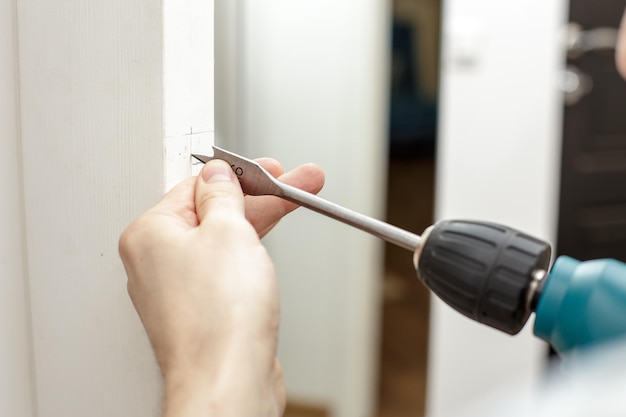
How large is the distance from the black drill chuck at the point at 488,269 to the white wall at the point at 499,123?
139 centimetres

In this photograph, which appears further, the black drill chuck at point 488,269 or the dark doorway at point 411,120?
the dark doorway at point 411,120

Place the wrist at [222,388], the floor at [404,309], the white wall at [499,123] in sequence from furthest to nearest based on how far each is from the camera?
the floor at [404,309] < the white wall at [499,123] < the wrist at [222,388]

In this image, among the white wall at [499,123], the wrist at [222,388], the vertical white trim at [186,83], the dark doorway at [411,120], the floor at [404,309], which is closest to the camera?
Answer: the wrist at [222,388]

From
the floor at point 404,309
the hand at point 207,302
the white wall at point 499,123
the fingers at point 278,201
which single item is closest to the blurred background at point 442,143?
the white wall at point 499,123

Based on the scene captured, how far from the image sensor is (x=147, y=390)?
0.54 meters

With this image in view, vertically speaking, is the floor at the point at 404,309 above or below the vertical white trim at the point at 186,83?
below

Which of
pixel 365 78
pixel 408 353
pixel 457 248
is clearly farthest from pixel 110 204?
pixel 408 353

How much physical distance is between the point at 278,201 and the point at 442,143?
4.32 feet

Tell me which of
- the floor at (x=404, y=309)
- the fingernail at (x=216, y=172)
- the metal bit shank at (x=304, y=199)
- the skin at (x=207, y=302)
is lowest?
the floor at (x=404, y=309)

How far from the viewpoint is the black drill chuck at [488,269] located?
0.44 meters

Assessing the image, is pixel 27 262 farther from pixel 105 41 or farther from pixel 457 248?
pixel 457 248

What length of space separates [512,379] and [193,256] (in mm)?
1625

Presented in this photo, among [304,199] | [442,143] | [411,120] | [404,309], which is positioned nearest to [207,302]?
[304,199]

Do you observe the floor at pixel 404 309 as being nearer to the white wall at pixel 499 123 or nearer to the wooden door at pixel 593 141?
the white wall at pixel 499 123
